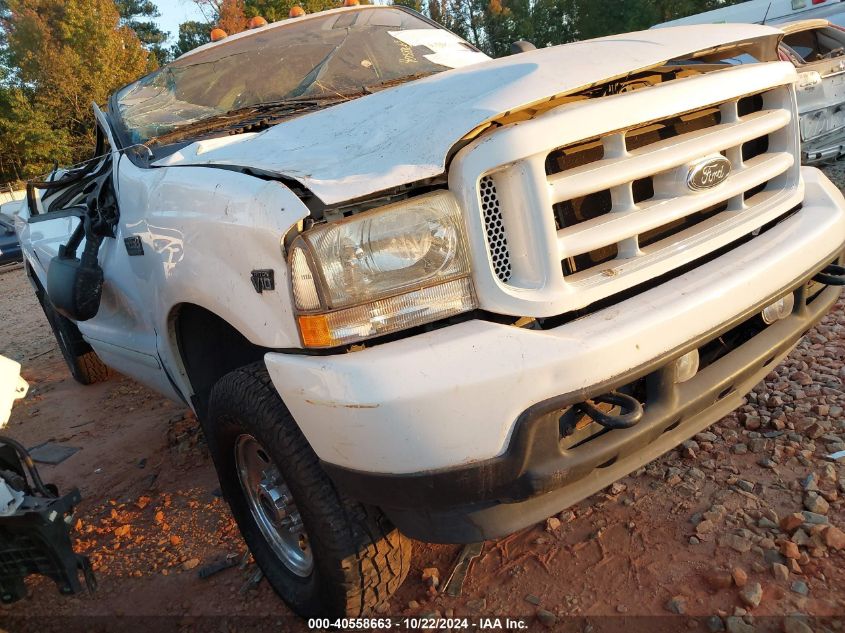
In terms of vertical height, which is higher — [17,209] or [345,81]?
[345,81]

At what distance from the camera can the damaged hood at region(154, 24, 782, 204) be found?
5.26 feet

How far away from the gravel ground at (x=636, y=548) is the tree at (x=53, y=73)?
28.3 m

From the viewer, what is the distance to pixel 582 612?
206cm

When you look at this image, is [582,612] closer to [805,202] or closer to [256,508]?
[256,508]

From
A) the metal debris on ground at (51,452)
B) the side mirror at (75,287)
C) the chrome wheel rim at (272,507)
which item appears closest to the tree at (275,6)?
the metal debris on ground at (51,452)

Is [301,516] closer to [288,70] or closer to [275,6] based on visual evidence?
[288,70]

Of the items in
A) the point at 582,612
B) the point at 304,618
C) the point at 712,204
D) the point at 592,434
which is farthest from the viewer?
the point at 304,618

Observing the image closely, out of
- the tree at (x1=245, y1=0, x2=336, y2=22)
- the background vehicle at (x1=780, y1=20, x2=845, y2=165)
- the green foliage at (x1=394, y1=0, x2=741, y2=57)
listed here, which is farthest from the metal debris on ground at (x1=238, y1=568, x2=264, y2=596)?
the green foliage at (x1=394, y1=0, x2=741, y2=57)

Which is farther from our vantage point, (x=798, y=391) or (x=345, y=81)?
(x=345, y=81)

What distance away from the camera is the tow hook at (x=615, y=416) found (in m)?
1.61

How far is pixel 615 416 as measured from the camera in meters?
1.63

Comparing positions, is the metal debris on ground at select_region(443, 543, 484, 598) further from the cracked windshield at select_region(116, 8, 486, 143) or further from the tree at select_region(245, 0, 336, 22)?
the tree at select_region(245, 0, 336, 22)

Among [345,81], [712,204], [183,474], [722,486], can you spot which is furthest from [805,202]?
[183,474]

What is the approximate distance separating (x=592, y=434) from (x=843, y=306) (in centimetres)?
314
